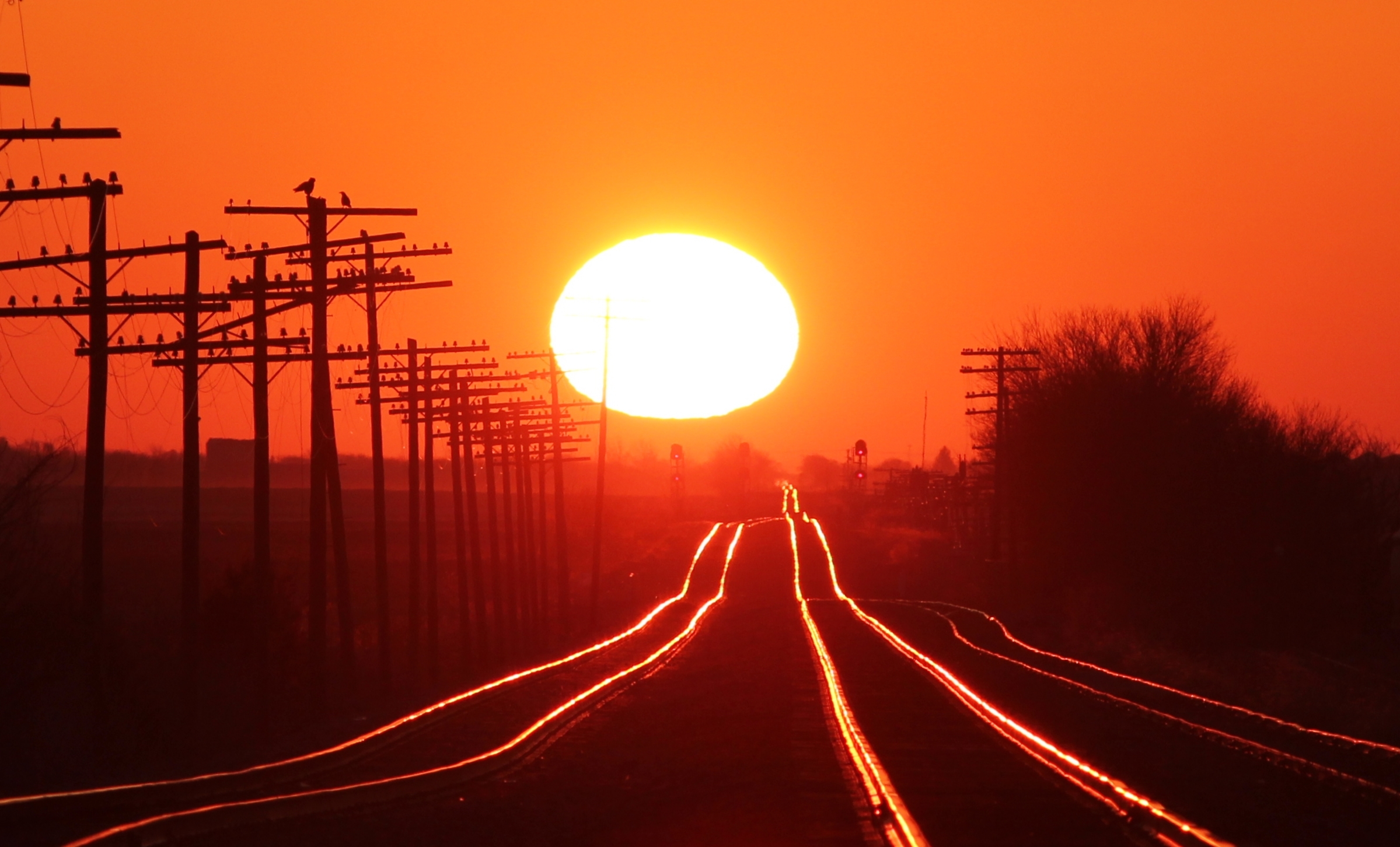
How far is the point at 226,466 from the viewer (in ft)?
395

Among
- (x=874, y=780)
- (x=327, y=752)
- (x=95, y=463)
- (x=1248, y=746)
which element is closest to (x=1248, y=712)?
(x=1248, y=746)

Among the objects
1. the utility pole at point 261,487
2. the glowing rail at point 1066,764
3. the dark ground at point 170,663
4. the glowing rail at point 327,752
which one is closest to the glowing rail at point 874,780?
the glowing rail at point 1066,764

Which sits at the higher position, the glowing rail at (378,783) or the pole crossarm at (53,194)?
the pole crossarm at (53,194)

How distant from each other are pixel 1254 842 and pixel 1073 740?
643cm

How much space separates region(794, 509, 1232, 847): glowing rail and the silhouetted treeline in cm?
3011

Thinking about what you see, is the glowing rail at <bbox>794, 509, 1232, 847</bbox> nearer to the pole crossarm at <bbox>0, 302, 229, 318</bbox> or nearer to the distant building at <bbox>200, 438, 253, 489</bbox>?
the pole crossarm at <bbox>0, 302, 229, 318</bbox>

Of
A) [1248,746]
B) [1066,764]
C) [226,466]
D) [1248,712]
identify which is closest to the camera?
[1066,764]

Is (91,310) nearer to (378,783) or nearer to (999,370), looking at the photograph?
(378,783)

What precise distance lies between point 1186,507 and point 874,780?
46.0 m

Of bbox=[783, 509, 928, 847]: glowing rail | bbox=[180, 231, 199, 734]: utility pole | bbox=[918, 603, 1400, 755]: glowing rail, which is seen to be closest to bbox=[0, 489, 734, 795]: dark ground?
bbox=[180, 231, 199, 734]: utility pole

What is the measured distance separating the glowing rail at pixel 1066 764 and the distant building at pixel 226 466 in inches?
3477

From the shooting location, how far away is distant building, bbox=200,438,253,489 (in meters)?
114

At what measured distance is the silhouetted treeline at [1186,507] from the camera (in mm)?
56625

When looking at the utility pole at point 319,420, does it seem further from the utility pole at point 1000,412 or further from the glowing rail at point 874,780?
the utility pole at point 1000,412
